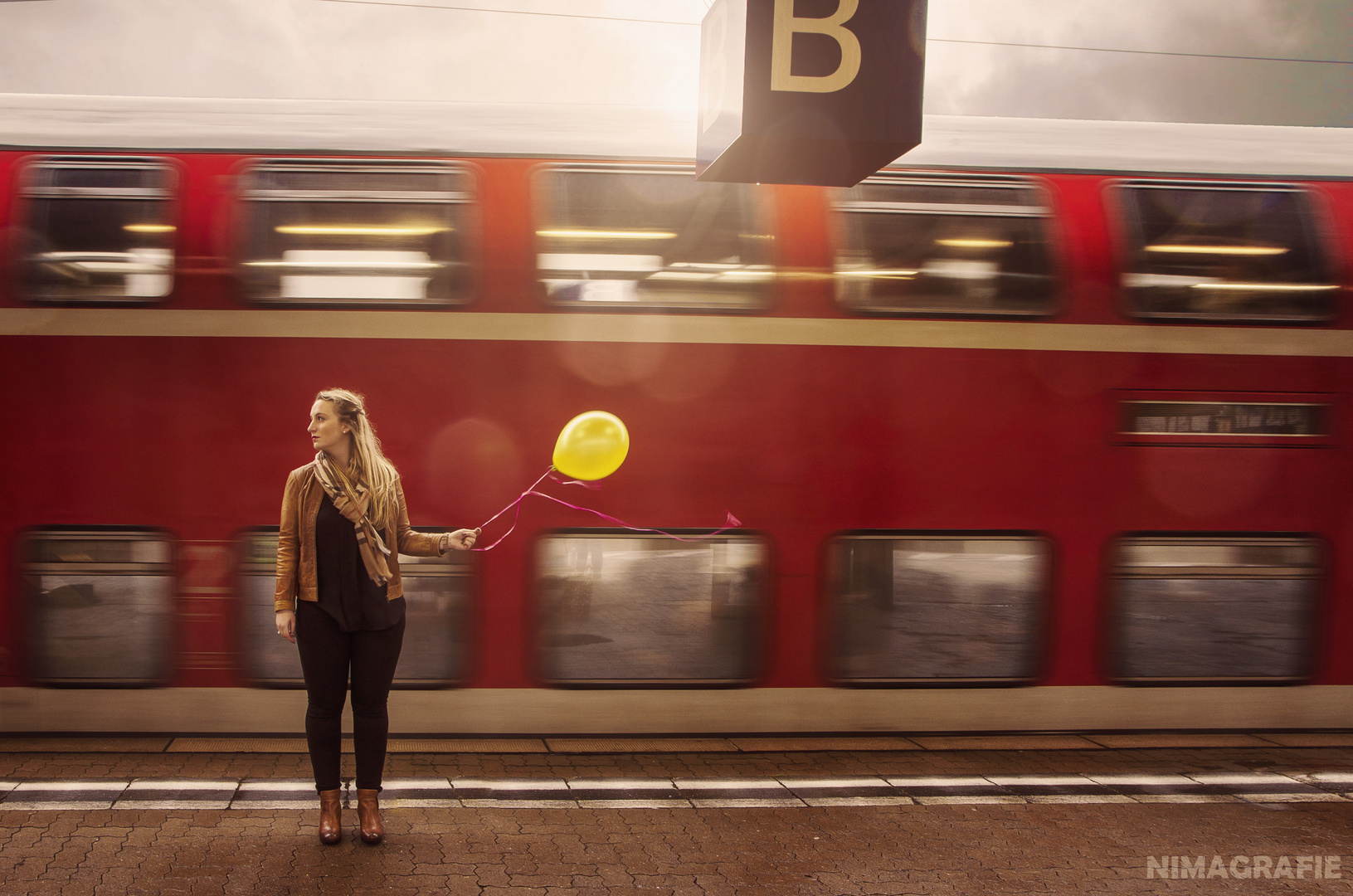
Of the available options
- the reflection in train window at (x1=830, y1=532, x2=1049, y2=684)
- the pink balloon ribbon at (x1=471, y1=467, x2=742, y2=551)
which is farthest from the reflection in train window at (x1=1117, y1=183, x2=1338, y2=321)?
the pink balloon ribbon at (x1=471, y1=467, x2=742, y2=551)

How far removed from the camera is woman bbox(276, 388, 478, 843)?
146 inches

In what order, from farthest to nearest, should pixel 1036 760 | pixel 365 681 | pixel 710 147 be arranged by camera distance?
1. pixel 1036 760
2. pixel 710 147
3. pixel 365 681

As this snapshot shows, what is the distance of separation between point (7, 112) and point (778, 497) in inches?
182

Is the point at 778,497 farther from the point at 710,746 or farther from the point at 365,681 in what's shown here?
the point at 365,681

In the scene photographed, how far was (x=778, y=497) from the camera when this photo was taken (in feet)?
16.6

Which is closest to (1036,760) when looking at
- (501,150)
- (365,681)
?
(365,681)

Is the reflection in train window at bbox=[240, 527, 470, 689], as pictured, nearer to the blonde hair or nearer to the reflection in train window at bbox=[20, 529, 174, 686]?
the reflection in train window at bbox=[20, 529, 174, 686]

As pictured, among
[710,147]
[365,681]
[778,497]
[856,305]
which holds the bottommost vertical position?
[365,681]

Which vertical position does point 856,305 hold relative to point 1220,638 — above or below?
above

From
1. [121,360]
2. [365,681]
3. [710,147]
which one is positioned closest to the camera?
[365,681]

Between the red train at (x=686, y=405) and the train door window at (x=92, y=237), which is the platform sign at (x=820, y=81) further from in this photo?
the train door window at (x=92, y=237)

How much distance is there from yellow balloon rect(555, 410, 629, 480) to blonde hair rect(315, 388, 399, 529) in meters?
0.81

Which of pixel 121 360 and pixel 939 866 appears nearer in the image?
pixel 939 866

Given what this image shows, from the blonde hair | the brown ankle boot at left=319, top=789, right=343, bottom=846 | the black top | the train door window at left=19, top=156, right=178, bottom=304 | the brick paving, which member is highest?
the train door window at left=19, top=156, right=178, bottom=304
